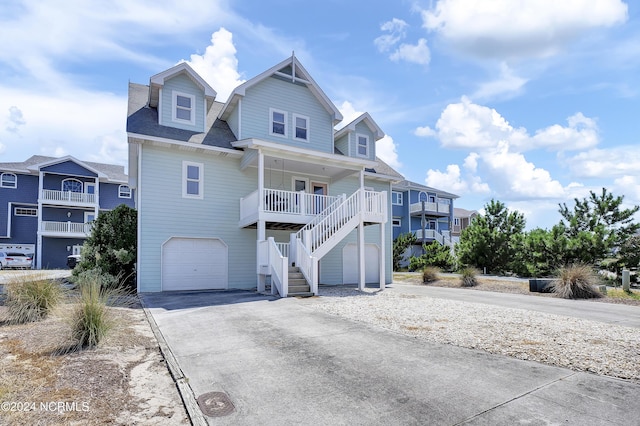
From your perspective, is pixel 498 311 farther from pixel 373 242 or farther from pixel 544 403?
pixel 373 242

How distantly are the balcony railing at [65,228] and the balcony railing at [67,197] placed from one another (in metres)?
1.84

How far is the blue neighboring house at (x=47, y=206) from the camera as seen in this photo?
29297mm

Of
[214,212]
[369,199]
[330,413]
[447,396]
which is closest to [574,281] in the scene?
[369,199]

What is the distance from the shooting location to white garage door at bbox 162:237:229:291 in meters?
14.0

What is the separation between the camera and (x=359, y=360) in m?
5.06

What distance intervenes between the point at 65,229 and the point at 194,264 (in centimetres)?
2209

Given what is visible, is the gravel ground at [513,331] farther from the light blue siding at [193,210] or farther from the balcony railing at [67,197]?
the balcony railing at [67,197]

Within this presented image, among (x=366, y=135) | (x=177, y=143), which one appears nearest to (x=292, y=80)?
(x=366, y=135)

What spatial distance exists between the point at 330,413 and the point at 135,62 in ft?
42.6

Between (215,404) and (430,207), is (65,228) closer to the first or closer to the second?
(430,207)

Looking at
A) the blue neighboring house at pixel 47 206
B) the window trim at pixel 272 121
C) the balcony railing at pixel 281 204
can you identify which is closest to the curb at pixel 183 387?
the balcony railing at pixel 281 204

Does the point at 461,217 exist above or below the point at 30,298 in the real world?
above

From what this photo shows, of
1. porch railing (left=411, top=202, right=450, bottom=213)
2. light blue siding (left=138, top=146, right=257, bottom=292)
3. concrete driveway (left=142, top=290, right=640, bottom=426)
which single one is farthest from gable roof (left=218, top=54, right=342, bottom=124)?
porch railing (left=411, top=202, right=450, bottom=213)

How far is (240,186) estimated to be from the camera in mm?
15508
